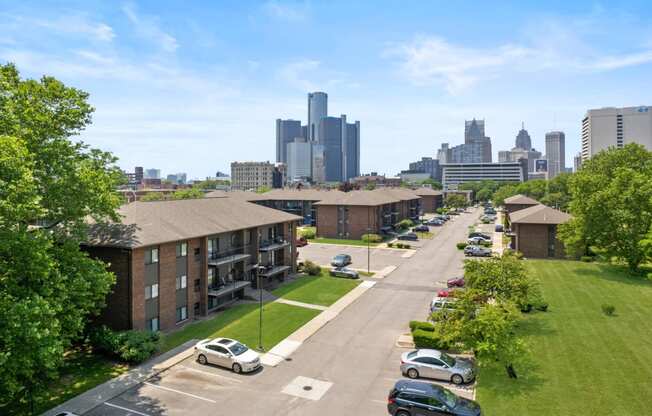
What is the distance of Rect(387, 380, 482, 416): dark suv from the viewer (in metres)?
21.1

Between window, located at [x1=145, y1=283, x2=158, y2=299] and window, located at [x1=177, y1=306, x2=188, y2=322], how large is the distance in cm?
335

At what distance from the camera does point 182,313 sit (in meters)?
36.4

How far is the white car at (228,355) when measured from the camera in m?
27.4

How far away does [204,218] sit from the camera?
135ft

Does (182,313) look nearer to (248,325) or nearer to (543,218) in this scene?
(248,325)

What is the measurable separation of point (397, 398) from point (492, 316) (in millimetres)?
7319

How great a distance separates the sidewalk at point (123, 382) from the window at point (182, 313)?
4585 mm

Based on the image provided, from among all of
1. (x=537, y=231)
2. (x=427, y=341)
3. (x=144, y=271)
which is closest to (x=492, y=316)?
(x=427, y=341)

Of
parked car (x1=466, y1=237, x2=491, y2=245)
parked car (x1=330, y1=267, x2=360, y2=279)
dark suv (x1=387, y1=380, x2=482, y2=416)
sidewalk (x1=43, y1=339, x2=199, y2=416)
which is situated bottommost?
sidewalk (x1=43, y1=339, x2=199, y2=416)

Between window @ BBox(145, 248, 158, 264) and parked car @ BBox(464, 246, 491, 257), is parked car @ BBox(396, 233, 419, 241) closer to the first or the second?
parked car @ BBox(464, 246, 491, 257)

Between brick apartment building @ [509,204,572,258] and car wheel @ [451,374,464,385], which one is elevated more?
brick apartment building @ [509,204,572,258]

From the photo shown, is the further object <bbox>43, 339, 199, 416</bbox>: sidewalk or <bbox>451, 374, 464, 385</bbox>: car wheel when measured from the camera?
<bbox>451, 374, 464, 385</bbox>: car wheel

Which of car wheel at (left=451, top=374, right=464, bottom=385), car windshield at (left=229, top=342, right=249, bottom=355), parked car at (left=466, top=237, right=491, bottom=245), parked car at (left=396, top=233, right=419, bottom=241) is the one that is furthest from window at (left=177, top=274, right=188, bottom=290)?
parked car at (left=466, top=237, right=491, bottom=245)

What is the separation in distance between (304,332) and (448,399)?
15262 millimetres
